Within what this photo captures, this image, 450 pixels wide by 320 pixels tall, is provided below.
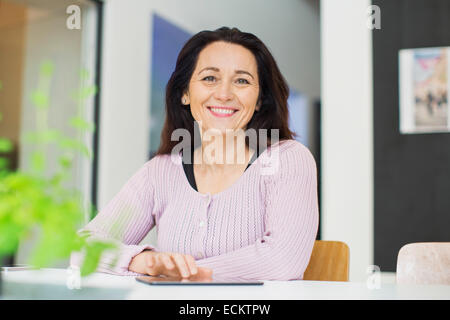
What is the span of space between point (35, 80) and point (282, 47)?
2.80 metres

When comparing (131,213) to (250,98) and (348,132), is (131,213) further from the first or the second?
(348,132)

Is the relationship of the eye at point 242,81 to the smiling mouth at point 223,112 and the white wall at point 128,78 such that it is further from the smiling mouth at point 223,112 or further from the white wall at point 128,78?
the white wall at point 128,78

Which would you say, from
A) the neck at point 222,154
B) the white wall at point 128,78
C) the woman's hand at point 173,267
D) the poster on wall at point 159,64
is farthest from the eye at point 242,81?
the poster on wall at point 159,64

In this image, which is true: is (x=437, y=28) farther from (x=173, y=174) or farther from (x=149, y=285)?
(x=149, y=285)

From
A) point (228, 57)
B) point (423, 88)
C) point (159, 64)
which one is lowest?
point (228, 57)

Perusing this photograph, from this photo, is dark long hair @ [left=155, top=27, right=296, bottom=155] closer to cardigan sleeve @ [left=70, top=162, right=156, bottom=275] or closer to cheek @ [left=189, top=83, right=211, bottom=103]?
cheek @ [left=189, top=83, right=211, bottom=103]

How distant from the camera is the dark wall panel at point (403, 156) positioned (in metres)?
2.91

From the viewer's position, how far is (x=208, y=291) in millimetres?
804

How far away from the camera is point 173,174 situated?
1.58 meters

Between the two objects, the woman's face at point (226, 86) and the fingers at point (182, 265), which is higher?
the woman's face at point (226, 86)

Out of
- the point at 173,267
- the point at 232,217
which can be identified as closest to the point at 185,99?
the point at 232,217

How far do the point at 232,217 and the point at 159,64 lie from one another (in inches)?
98.7

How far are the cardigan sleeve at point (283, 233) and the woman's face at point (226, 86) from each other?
28 centimetres

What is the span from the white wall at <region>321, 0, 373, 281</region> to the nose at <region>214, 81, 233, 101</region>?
1540mm
